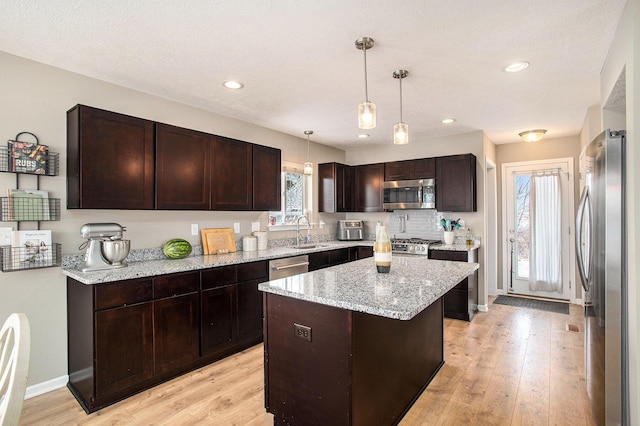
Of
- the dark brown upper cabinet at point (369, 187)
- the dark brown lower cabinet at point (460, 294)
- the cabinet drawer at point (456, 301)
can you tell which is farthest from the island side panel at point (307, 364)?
the dark brown upper cabinet at point (369, 187)

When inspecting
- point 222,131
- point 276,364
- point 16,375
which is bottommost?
point 276,364

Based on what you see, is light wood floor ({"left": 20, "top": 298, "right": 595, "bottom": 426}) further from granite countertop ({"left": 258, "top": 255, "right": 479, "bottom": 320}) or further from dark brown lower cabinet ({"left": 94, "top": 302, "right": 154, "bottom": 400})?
granite countertop ({"left": 258, "top": 255, "right": 479, "bottom": 320})

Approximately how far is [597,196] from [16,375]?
2742 mm

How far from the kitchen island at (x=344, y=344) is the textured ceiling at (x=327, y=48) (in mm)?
1543

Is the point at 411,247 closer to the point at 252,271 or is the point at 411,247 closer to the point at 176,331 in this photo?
the point at 252,271

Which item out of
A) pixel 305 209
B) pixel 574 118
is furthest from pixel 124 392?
pixel 574 118

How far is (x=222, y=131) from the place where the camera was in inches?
152

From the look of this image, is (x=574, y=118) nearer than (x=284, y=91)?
No

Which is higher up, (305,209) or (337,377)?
(305,209)

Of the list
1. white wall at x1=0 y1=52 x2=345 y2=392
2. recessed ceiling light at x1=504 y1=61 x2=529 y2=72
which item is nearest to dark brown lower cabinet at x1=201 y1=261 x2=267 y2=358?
white wall at x1=0 y1=52 x2=345 y2=392

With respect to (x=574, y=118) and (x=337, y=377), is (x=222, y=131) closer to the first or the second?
(x=337, y=377)

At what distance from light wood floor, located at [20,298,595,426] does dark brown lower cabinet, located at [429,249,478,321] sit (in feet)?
2.44

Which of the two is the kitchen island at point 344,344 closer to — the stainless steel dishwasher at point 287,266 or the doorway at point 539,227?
the stainless steel dishwasher at point 287,266

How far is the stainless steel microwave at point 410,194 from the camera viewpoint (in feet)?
15.6
